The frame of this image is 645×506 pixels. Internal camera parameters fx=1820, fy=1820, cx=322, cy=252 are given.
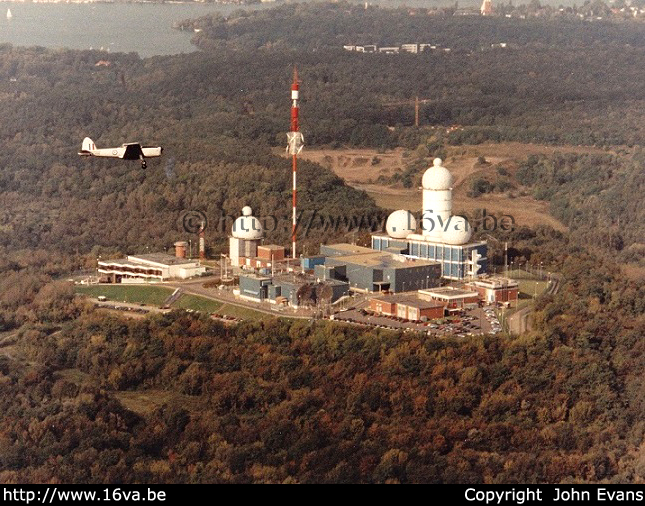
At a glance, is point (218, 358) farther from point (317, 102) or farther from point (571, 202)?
point (317, 102)

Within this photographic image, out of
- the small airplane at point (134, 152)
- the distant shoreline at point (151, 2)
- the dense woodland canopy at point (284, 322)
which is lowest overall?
the dense woodland canopy at point (284, 322)

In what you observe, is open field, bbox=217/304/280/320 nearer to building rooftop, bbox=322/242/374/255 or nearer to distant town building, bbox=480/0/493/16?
building rooftop, bbox=322/242/374/255

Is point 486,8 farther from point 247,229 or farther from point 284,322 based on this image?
point 284,322

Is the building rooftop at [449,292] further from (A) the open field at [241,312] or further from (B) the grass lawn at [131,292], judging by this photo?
(B) the grass lawn at [131,292]

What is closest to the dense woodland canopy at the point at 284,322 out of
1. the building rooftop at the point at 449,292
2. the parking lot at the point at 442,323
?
the parking lot at the point at 442,323

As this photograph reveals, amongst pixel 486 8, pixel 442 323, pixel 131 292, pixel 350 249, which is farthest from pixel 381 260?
pixel 486 8

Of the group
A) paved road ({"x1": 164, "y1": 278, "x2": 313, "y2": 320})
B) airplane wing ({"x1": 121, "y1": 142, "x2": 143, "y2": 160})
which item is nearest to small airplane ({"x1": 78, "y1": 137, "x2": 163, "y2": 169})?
airplane wing ({"x1": 121, "y1": 142, "x2": 143, "y2": 160})
